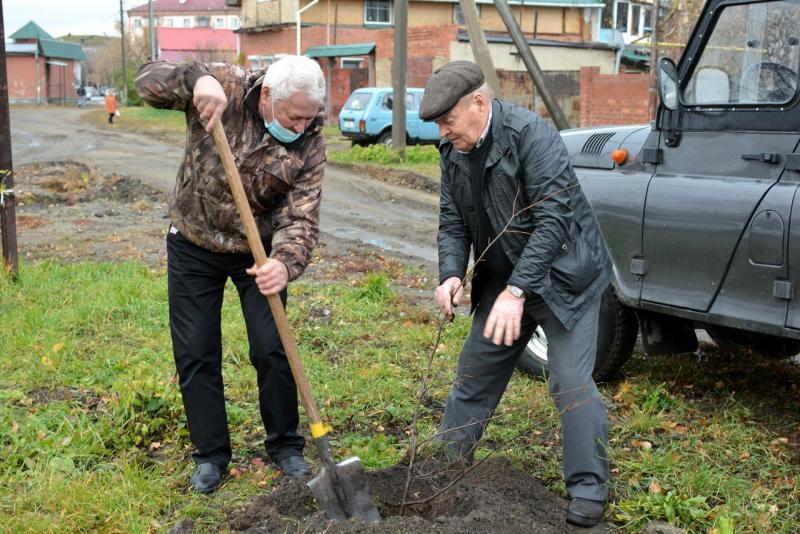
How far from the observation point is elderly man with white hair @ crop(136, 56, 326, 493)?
3543 millimetres

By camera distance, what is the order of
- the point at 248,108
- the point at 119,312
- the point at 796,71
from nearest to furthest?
the point at 248,108 → the point at 796,71 → the point at 119,312

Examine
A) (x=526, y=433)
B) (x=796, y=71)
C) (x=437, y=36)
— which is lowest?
(x=526, y=433)

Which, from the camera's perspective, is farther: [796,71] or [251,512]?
[796,71]

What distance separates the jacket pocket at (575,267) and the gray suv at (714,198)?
1.12 m

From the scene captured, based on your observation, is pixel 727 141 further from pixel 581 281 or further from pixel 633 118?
pixel 633 118

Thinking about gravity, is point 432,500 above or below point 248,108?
below

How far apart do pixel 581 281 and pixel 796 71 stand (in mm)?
1747

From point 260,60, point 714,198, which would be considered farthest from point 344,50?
point 714,198

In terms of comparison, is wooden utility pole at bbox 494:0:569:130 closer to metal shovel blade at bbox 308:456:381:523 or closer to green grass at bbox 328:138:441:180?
green grass at bbox 328:138:441:180

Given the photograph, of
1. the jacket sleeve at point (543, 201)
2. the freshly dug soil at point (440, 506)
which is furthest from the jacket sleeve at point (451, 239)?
the freshly dug soil at point (440, 506)

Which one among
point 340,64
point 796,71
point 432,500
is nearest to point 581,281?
point 432,500

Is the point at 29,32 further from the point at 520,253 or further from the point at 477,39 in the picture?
the point at 520,253

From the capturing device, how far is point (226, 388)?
525 cm

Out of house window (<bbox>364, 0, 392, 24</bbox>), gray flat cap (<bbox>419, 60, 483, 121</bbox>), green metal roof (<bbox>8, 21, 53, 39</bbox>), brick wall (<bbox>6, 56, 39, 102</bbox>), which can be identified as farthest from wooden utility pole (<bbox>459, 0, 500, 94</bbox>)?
green metal roof (<bbox>8, 21, 53, 39</bbox>)
